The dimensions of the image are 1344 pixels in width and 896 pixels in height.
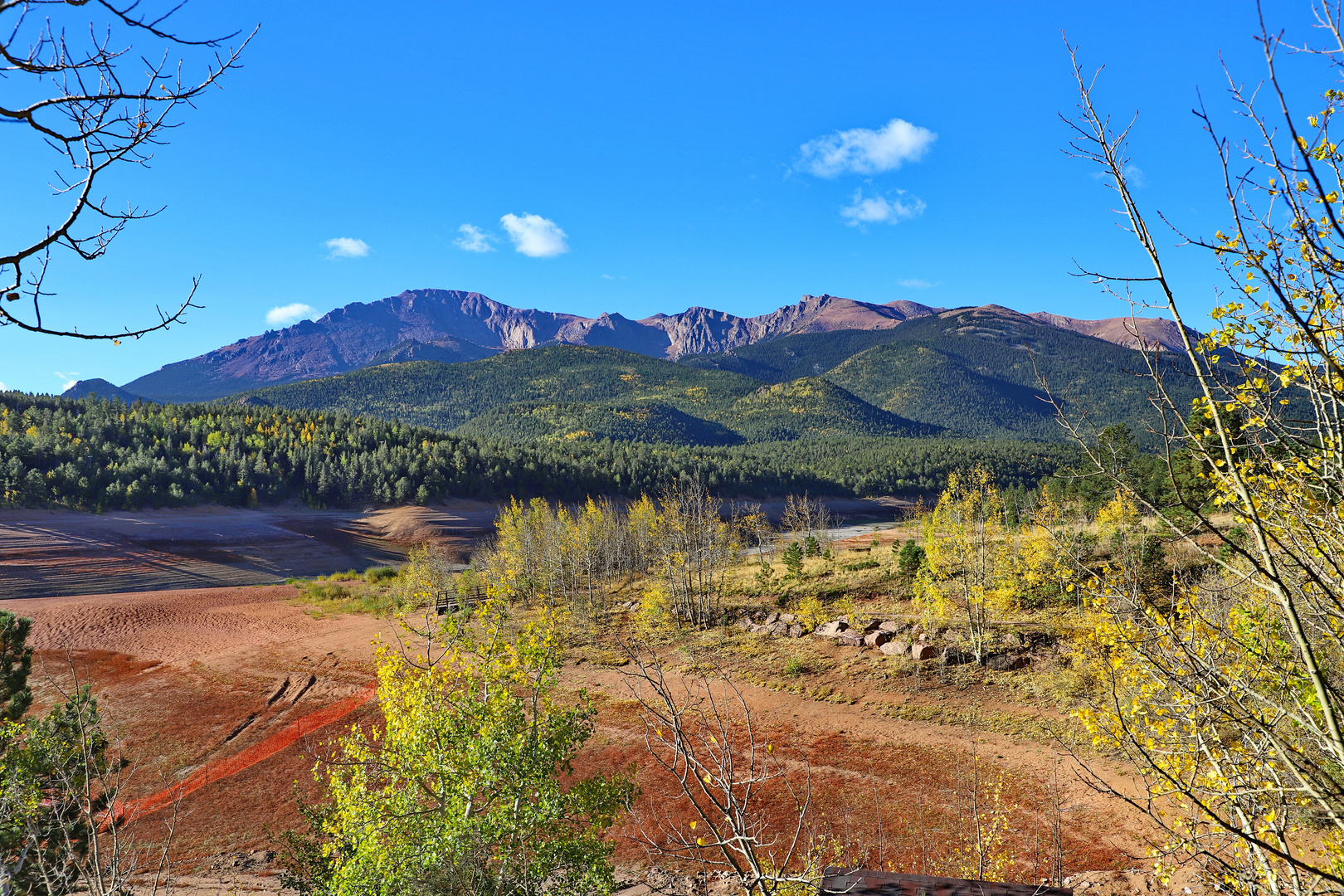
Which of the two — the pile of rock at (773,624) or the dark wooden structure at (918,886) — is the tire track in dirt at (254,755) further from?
the pile of rock at (773,624)

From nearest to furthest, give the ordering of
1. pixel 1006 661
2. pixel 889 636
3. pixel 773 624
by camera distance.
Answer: pixel 1006 661
pixel 889 636
pixel 773 624

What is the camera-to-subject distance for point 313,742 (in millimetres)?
20750

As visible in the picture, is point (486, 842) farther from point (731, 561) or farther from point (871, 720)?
point (731, 561)

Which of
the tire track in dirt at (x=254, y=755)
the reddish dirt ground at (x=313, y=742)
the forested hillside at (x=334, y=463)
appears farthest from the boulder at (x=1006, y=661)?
the forested hillside at (x=334, y=463)

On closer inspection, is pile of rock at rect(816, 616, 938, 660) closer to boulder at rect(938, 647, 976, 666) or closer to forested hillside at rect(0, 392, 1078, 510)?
boulder at rect(938, 647, 976, 666)

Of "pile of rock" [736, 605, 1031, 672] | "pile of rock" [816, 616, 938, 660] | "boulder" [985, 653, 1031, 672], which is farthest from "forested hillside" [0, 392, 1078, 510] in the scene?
"boulder" [985, 653, 1031, 672]

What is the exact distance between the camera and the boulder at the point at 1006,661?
22.6 meters

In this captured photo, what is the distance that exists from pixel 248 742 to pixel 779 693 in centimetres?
1915

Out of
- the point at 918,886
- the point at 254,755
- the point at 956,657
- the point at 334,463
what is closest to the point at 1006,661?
the point at 956,657

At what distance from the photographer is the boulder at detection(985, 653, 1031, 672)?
22578 millimetres

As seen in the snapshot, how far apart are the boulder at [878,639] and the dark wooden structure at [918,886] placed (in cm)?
2075

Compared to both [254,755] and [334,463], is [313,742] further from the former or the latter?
[334,463]

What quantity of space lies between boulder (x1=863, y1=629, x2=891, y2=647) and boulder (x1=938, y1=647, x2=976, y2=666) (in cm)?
242

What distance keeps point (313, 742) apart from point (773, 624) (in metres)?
19.1
